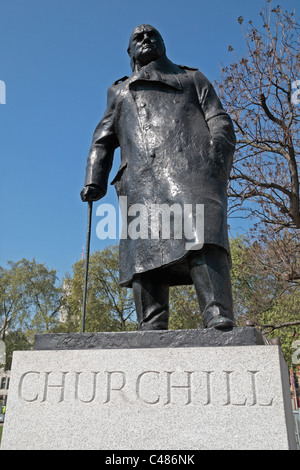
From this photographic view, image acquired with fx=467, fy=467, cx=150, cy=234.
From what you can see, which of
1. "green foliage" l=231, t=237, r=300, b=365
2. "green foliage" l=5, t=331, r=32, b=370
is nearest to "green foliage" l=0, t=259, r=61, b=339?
"green foliage" l=5, t=331, r=32, b=370

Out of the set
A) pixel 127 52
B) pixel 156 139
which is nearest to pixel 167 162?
pixel 156 139

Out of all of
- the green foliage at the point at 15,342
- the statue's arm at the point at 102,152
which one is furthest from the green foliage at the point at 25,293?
the statue's arm at the point at 102,152

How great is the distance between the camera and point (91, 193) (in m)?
4.17

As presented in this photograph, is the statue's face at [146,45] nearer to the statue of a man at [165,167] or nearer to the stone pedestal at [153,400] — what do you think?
the statue of a man at [165,167]

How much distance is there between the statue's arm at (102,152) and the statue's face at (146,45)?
15.6 inches

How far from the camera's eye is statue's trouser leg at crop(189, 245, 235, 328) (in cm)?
318

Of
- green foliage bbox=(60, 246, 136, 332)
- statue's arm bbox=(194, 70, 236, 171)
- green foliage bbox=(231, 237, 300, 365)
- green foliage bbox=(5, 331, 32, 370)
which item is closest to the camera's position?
statue's arm bbox=(194, 70, 236, 171)

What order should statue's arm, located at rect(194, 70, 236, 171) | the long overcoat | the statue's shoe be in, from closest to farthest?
the statue's shoe, the long overcoat, statue's arm, located at rect(194, 70, 236, 171)

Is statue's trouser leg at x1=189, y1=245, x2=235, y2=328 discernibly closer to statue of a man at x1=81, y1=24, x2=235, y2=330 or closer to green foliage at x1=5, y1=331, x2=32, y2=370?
statue of a man at x1=81, y1=24, x2=235, y2=330

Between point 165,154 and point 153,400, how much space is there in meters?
1.88

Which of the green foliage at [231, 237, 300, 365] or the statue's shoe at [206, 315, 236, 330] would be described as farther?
the green foliage at [231, 237, 300, 365]

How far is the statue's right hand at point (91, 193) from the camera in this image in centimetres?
415

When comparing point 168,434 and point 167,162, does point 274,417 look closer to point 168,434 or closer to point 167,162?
point 168,434
